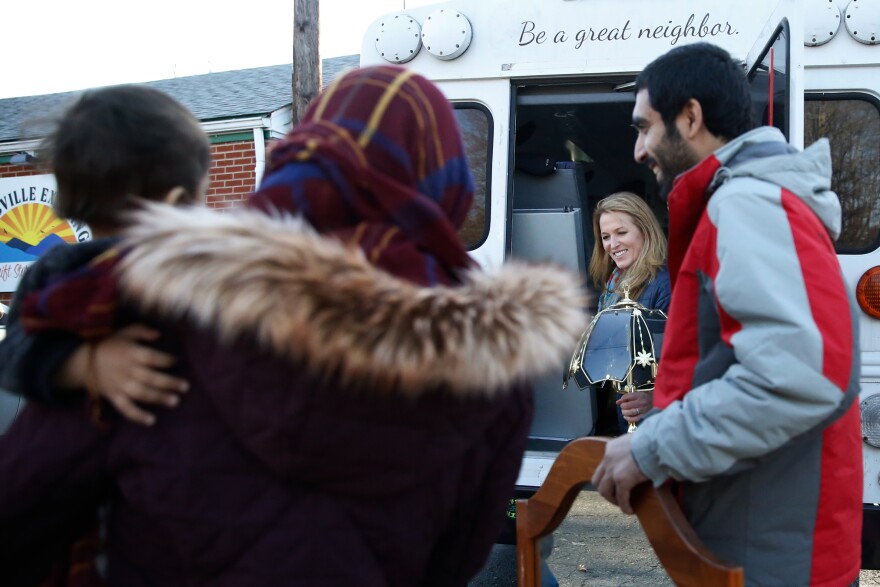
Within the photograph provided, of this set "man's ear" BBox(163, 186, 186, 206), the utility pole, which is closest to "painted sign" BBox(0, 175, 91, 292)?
the utility pole

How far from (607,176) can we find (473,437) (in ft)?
19.5

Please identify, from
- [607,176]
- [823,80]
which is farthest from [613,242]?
[607,176]


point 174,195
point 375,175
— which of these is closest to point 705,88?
point 375,175

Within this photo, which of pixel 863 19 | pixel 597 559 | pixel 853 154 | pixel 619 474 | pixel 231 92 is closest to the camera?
pixel 619 474

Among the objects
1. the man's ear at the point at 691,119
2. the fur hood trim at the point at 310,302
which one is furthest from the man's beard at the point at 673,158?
the fur hood trim at the point at 310,302

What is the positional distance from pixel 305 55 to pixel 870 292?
20.3ft

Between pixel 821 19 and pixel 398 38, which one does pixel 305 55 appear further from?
pixel 821 19

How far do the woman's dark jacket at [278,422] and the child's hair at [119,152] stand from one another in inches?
8.1

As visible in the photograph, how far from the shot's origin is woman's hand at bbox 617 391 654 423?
3268 millimetres

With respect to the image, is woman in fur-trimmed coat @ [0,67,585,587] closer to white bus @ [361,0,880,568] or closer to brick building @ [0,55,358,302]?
white bus @ [361,0,880,568]

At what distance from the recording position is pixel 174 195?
123 centimetres

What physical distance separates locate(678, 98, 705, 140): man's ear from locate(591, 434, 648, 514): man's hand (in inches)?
30.5

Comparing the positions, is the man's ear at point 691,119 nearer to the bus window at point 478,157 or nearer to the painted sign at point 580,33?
the painted sign at point 580,33

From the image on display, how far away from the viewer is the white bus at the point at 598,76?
12.0 ft
